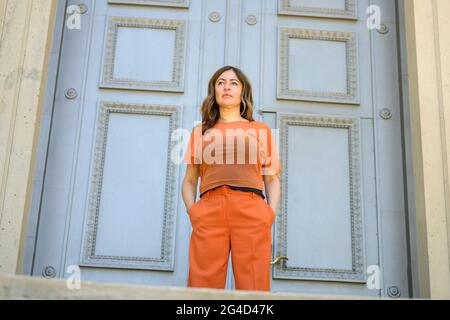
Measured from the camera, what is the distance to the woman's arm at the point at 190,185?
4.30 metres

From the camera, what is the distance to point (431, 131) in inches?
200

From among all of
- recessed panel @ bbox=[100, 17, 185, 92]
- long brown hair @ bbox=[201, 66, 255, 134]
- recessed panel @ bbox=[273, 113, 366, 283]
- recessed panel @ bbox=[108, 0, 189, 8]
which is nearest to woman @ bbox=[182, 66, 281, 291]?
long brown hair @ bbox=[201, 66, 255, 134]

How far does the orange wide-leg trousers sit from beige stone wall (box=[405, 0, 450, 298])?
136cm

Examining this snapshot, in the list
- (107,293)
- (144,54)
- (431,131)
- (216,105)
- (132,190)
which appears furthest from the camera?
(144,54)

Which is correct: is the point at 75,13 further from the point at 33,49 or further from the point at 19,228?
the point at 19,228

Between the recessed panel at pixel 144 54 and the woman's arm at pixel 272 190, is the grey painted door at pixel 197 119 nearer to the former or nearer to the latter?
the recessed panel at pixel 144 54

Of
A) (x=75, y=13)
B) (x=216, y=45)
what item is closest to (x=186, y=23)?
(x=216, y=45)

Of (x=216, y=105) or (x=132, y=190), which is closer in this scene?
(x=216, y=105)

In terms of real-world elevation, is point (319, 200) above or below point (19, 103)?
below

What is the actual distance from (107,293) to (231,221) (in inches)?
41.7

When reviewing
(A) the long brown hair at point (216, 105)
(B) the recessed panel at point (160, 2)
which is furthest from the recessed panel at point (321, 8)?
(A) the long brown hair at point (216, 105)

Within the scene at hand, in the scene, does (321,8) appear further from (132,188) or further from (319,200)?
(132,188)

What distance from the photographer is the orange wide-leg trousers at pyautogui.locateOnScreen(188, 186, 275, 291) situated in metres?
3.96

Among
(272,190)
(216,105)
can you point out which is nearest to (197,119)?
(216,105)
